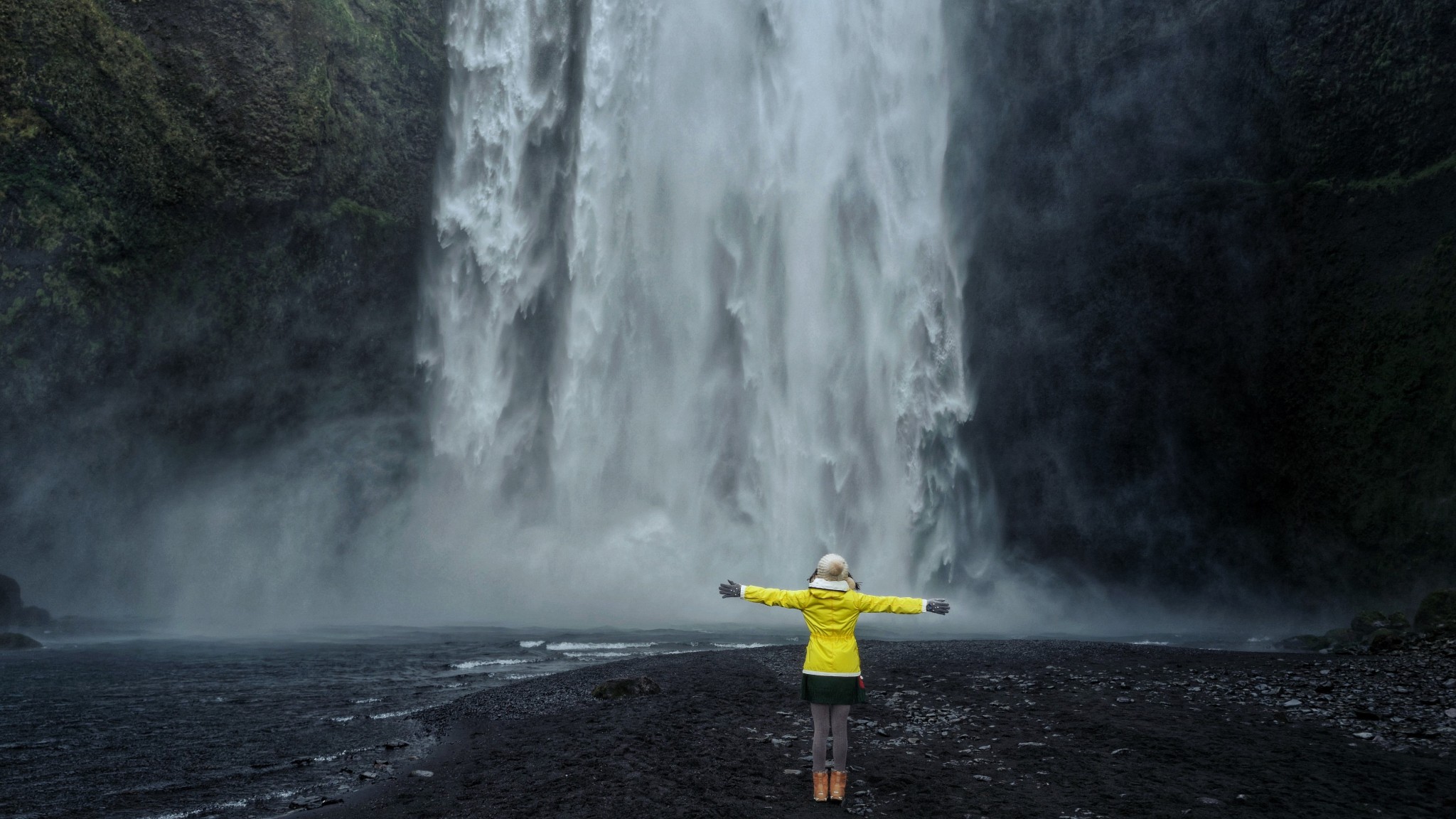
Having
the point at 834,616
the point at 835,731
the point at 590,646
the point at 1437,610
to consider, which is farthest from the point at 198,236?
the point at 1437,610

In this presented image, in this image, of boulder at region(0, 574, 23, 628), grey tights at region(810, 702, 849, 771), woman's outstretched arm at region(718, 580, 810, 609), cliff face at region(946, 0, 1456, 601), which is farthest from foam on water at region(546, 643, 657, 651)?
cliff face at region(946, 0, 1456, 601)

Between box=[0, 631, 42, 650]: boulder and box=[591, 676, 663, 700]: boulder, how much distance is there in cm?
1410

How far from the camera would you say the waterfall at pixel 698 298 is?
1086 inches

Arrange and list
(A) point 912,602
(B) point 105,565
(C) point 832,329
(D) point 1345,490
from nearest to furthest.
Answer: (A) point 912,602 → (D) point 1345,490 → (B) point 105,565 → (C) point 832,329

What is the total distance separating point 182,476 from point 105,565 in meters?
3.16

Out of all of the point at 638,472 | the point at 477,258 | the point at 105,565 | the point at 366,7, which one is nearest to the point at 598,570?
the point at 638,472

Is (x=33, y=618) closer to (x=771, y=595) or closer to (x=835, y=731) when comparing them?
(x=771, y=595)

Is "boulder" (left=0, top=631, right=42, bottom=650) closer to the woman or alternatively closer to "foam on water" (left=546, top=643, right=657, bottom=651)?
"foam on water" (left=546, top=643, right=657, bottom=651)

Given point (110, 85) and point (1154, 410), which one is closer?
point (110, 85)

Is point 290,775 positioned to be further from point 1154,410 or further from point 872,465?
point 1154,410

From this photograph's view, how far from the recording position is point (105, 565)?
85.3ft

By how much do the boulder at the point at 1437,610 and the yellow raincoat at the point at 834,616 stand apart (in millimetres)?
14127

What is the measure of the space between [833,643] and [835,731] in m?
A: 0.62

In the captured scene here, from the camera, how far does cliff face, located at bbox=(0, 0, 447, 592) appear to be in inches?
932
